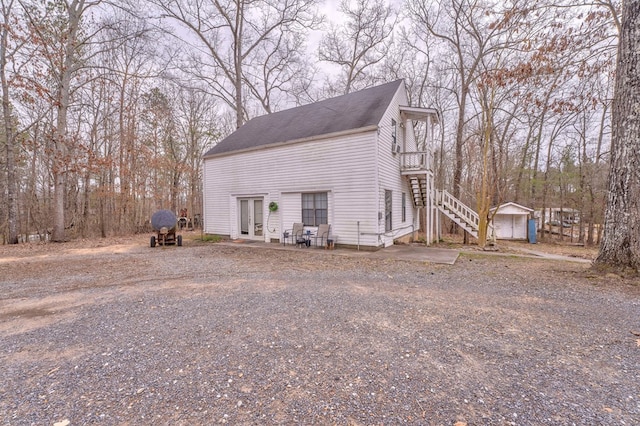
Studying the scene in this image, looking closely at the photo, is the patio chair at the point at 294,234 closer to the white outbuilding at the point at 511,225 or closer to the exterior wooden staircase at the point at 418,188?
the exterior wooden staircase at the point at 418,188

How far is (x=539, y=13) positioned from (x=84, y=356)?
1047 cm

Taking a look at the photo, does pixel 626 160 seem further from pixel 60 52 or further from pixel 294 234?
pixel 60 52

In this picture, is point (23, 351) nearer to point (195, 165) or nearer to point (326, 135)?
point (326, 135)

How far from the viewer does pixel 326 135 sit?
9.74 meters

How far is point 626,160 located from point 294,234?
8828mm

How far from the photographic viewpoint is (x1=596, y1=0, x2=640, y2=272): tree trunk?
212 inches

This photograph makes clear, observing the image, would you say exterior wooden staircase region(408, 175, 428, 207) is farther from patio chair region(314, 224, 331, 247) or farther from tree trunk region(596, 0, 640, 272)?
tree trunk region(596, 0, 640, 272)

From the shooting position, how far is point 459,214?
1143cm

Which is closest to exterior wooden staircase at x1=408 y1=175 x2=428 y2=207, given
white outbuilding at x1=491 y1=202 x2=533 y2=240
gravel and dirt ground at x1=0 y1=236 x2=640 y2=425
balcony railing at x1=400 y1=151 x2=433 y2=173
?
balcony railing at x1=400 y1=151 x2=433 y2=173

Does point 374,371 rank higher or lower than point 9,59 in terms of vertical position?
lower

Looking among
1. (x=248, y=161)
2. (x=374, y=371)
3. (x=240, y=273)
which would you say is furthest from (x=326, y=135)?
(x=374, y=371)

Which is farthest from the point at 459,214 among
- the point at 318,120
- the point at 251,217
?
the point at 251,217

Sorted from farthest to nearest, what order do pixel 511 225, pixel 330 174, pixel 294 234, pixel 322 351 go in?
1. pixel 511 225
2. pixel 294 234
3. pixel 330 174
4. pixel 322 351

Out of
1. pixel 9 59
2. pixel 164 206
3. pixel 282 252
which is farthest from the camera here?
pixel 164 206
